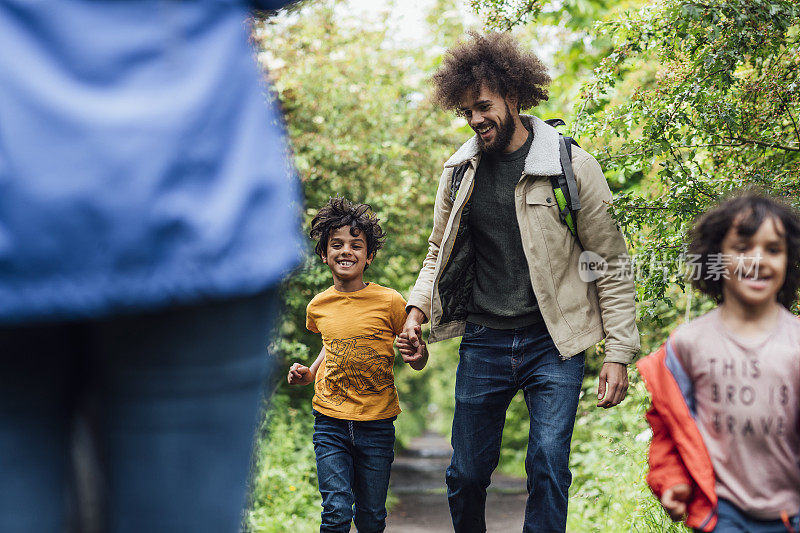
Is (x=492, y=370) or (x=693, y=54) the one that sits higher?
(x=693, y=54)

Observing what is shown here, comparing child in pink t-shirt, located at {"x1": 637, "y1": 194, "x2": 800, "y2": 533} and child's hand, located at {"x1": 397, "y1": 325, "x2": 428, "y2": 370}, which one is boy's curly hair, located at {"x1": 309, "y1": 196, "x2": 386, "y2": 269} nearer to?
child's hand, located at {"x1": 397, "y1": 325, "x2": 428, "y2": 370}

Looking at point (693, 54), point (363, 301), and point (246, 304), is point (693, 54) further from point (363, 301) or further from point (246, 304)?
point (246, 304)

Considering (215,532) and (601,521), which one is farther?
(601,521)

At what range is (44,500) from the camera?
1.18 m

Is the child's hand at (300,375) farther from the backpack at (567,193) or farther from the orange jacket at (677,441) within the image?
the orange jacket at (677,441)

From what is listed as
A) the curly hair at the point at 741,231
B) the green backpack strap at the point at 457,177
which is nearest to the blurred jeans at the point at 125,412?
the curly hair at the point at 741,231

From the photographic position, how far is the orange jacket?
2.57 m

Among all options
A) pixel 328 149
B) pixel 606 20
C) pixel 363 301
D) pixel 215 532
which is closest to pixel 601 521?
pixel 363 301

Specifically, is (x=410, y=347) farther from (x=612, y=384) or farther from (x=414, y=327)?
(x=612, y=384)

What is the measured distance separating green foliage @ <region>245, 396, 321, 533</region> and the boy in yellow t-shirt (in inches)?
72.1

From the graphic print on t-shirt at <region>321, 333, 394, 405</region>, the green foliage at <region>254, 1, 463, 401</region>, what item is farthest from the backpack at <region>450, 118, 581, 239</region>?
the green foliage at <region>254, 1, 463, 401</region>

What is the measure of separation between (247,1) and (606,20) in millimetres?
3834

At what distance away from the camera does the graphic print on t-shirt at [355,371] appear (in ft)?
14.5

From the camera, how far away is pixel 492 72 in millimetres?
4125
